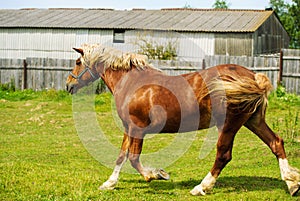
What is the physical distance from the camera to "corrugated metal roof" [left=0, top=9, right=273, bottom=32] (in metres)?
34.3

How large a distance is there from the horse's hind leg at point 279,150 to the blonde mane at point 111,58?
1842mm

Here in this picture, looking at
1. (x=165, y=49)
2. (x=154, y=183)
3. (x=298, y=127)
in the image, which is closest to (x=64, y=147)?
(x=154, y=183)

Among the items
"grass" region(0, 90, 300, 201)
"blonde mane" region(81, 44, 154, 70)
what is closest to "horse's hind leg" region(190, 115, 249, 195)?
"grass" region(0, 90, 300, 201)

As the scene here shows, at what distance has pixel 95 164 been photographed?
10.5m

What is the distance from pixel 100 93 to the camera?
21469mm

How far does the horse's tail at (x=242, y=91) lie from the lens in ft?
22.7

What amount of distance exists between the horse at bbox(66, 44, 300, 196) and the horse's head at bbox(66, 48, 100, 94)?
0.60 metres

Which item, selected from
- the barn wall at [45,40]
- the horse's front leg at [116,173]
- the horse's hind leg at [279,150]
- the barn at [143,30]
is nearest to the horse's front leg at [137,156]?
the horse's front leg at [116,173]

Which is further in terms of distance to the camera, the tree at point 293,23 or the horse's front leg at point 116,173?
the tree at point 293,23

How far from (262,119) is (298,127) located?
281 inches

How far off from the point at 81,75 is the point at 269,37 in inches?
1279

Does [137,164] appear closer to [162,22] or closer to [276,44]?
[162,22]

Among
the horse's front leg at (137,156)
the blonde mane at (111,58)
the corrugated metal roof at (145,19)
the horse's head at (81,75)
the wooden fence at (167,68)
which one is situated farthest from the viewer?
the corrugated metal roof at (145,19)

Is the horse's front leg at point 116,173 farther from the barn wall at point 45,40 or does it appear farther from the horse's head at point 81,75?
the barn wall at point 45,40
